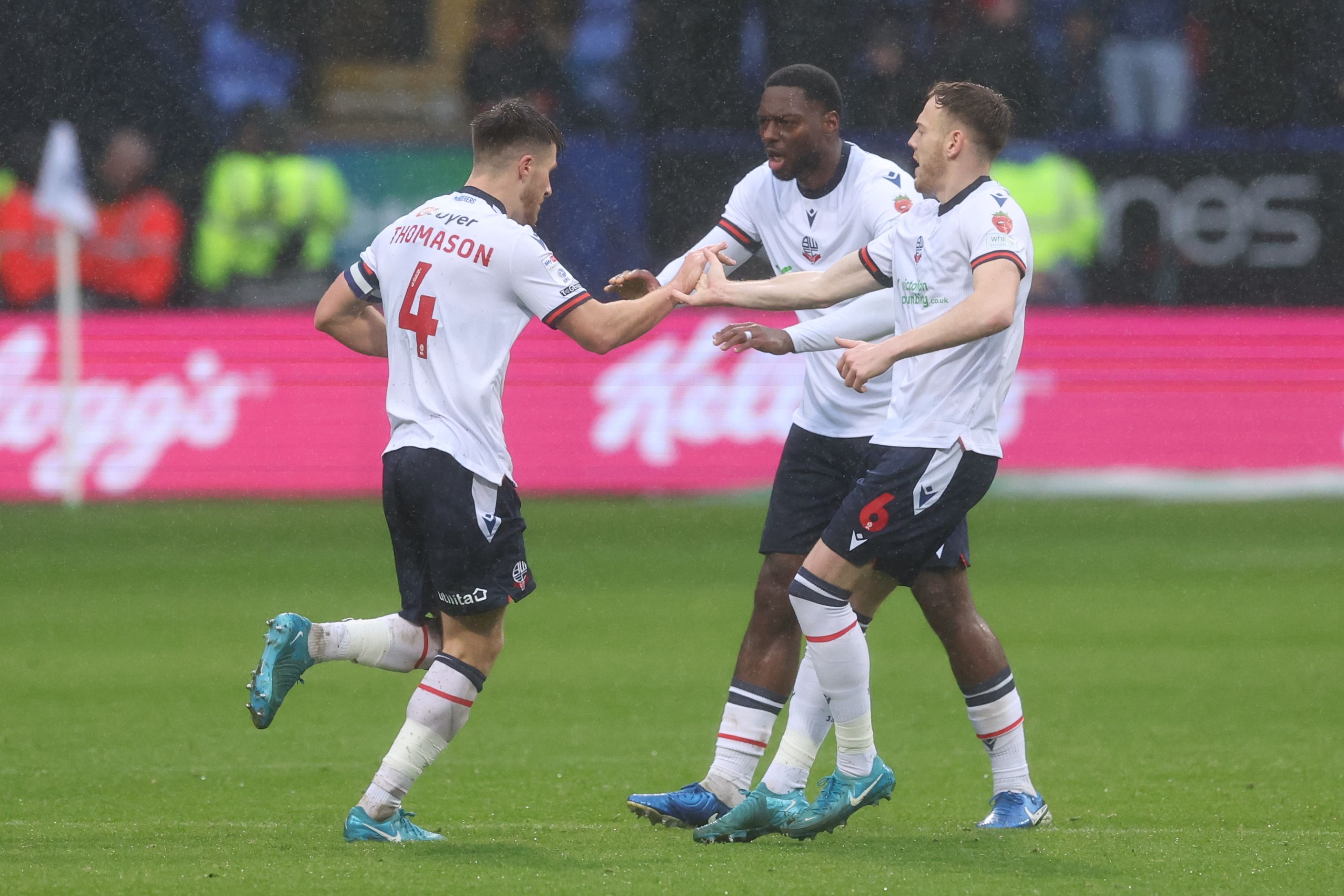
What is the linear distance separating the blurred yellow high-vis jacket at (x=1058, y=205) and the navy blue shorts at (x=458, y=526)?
36.4ft

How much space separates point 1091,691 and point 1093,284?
325 inches

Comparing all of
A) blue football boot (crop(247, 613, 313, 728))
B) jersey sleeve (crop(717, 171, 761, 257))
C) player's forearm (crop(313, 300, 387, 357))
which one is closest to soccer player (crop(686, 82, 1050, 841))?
jersey sleeve (crop(717, 171, 761, 257))

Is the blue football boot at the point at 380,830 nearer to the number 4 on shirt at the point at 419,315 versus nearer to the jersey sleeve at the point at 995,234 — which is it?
the number 4 on shirt at the point at 419,315

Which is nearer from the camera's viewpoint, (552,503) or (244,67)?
(552,503)

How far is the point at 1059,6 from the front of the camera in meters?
16.8

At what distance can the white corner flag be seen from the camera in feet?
41.7

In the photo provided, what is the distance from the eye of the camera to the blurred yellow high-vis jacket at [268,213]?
1523 cm

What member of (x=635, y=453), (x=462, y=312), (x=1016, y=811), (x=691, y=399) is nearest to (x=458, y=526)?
(x=462, y=312)

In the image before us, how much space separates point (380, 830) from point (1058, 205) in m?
11.6

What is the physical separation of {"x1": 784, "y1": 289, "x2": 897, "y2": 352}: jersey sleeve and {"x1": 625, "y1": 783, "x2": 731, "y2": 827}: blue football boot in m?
1.28

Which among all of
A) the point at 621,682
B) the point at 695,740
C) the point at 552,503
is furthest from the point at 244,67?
the point at 695,740

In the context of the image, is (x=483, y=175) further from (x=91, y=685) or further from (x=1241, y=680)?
(x=1241, y=680)

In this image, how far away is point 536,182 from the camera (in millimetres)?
5113

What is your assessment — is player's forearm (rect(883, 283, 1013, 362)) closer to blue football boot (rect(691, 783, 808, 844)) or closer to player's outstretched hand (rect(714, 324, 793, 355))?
player's outstretched hand (rect(714, 324, 793, 355))
